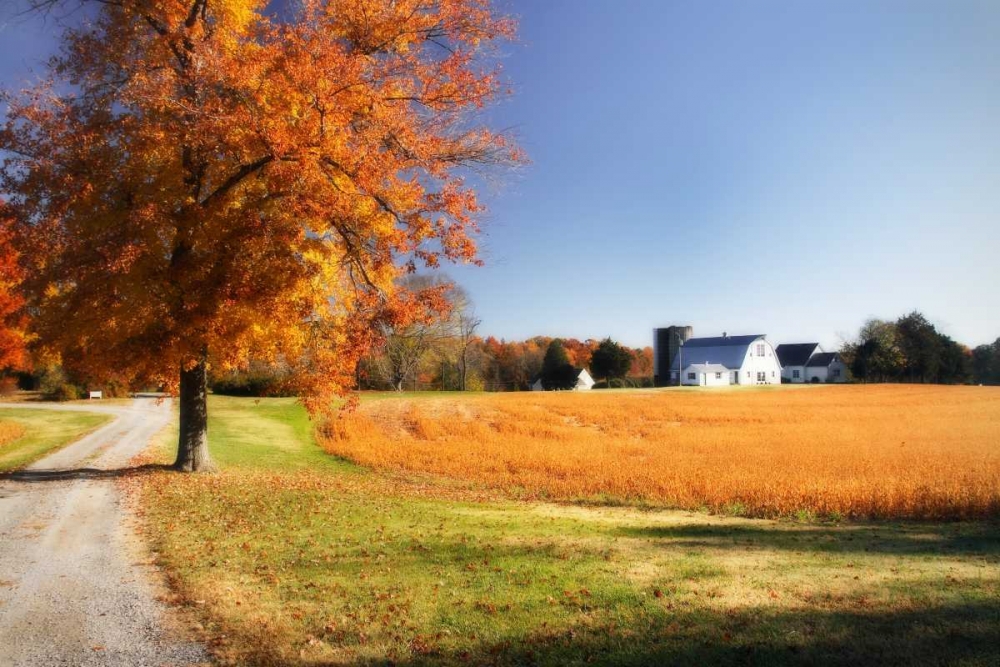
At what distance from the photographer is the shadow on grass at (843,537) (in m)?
9.36

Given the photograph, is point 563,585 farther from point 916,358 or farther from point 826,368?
point 826,368

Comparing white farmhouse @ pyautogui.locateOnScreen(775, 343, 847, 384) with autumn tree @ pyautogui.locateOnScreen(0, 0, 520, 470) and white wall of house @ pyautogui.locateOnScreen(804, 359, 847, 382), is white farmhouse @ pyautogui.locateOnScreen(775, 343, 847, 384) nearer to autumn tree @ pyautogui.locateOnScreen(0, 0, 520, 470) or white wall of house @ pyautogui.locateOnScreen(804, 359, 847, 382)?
Answer: white wall of house @ pyautogui.locateOnScreen(804, 359, 847, 382)

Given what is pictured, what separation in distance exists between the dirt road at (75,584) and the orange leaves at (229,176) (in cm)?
301

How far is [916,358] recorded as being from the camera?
258 feet

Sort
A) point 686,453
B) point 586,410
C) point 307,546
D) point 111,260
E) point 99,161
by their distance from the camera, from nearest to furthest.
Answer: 1. point 307,546
2. point 111,260
3. point 99,161
4. point 686,453
5. point 586,410

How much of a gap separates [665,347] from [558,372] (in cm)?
1793

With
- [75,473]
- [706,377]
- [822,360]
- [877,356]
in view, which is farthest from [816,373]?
[75,473]

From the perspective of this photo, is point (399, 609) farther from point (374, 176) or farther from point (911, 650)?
point (374, 176)

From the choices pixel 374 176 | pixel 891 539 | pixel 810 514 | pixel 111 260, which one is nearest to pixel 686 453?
pixel 810 514

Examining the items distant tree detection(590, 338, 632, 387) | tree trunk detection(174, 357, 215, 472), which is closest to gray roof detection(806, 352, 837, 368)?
distant tree detection(590, 338, 632, 387)

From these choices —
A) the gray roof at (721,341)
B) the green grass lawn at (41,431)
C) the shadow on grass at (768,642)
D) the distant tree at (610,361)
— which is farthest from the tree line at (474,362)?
the shadow on grass at (768,642)

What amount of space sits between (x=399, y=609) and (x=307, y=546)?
132 inches

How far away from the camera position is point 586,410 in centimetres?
3944

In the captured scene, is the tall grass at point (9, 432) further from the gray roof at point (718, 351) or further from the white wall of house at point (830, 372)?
the white wall of house at point (830, 372)
